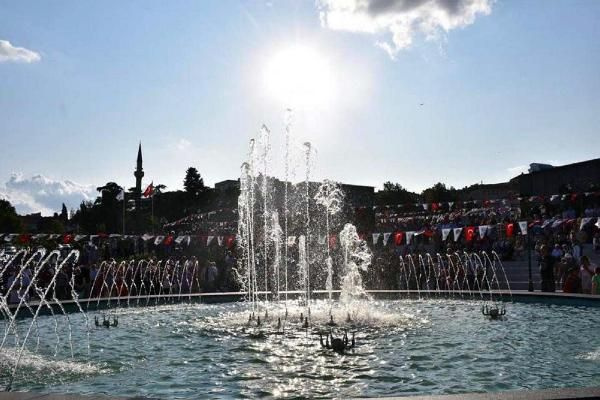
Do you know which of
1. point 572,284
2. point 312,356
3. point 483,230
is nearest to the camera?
point 312,356

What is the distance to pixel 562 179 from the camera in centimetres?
4166

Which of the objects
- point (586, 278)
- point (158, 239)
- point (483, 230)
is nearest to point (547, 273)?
point (586, 278)

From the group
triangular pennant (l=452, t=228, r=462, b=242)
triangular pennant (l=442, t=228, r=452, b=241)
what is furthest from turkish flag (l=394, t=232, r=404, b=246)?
triangular pennant (l=452, t=228, r=462, b=242)

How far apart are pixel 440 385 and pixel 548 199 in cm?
2813

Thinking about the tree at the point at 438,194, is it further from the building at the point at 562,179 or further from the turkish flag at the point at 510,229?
the turkish flag at the point at 510,229

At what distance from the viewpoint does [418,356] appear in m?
9.70

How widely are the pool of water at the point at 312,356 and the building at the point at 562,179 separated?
25.5 metres

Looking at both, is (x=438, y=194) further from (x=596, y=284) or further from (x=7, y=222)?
(x=596, y=284)

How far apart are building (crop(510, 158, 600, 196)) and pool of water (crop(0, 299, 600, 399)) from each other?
25475mm

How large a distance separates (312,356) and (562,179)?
3712 cm

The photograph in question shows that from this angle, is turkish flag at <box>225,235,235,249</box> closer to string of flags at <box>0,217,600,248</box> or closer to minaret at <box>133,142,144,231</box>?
string of flags at <box>0,217,600,248</box>

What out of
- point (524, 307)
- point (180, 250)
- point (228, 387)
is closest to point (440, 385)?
point (228, 387)

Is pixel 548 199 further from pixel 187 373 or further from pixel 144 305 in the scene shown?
pixel 187 373

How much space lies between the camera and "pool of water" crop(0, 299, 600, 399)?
7.86 metres
